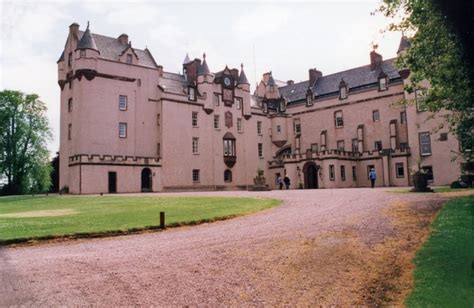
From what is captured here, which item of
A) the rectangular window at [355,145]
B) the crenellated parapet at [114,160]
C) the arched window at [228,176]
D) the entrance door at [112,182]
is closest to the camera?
the crenellated parapet at [114,160]

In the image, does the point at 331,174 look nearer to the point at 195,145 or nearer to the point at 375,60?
the point at 195,145

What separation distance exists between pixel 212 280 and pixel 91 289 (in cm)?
255

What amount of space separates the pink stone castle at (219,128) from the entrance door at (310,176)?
12 cm

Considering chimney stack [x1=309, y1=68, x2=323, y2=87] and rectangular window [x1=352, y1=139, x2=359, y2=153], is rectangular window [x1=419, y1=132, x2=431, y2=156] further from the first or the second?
chimney stack [x1=309, y1=68, x2=323, y2=87]

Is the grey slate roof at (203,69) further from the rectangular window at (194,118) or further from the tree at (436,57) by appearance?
the tree at (436,57)

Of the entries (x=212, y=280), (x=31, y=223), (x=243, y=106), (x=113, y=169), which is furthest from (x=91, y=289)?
(x=243, y=106)

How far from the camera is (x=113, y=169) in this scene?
44.4m

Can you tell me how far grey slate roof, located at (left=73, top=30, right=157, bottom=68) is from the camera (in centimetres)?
4834

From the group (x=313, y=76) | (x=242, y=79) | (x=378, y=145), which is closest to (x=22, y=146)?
(x=242, y=79)

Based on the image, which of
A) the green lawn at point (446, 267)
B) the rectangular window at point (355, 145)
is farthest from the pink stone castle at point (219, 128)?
the green lawn at point (446, 267)

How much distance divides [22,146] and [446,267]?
58422 millimetres

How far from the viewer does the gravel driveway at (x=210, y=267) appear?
845 centimetres

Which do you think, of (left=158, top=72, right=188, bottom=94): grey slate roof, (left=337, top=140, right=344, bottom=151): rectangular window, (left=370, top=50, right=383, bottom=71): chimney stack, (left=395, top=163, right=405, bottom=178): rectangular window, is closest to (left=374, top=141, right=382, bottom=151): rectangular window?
(left=337, top=140, right=344, bottom=151): rectangular window

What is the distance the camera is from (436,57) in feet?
55.3
